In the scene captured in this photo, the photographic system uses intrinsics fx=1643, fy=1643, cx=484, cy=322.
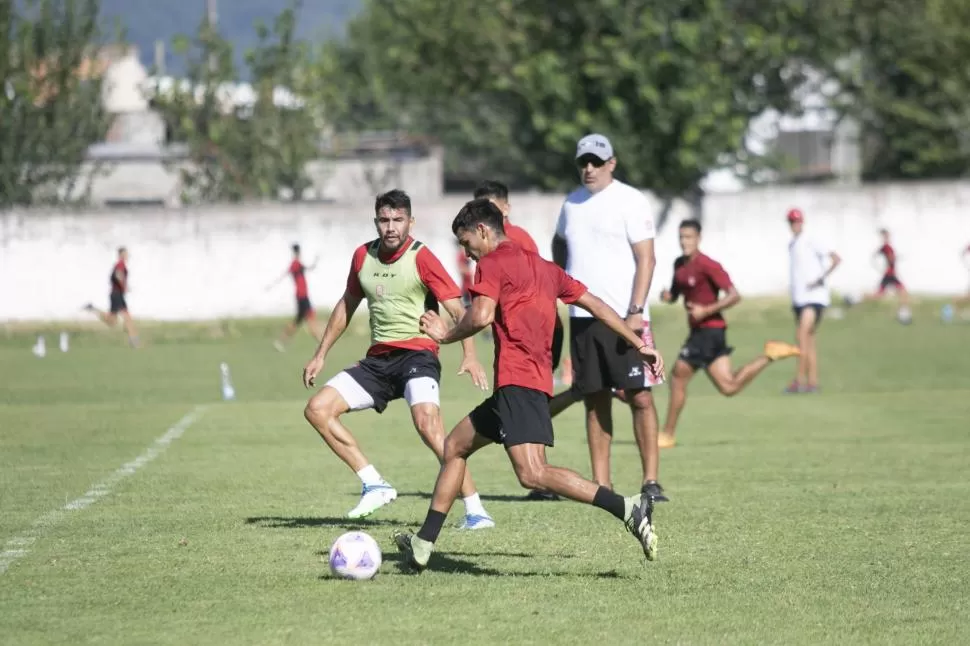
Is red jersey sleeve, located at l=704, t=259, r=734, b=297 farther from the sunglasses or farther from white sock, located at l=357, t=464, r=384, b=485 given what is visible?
white sock, located at l=357, t=464, r=384, b=485

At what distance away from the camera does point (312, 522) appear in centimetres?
1002

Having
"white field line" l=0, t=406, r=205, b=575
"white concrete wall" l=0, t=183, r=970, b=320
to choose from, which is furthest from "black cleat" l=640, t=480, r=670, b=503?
"white concrete wall" l=0, t=183, r=970, b=320

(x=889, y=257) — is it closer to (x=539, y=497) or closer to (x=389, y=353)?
(x=539, y=497)

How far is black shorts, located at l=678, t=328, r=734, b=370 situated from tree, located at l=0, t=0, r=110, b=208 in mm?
28904

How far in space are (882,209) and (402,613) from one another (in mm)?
34265

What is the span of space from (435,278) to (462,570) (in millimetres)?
2125

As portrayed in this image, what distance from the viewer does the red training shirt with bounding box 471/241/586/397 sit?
26.4ft

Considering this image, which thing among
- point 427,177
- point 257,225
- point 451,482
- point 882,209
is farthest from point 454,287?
point 427,177

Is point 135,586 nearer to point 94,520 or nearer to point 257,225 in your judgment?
point 94,520

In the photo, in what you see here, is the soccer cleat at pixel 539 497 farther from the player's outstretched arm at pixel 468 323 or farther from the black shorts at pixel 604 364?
the player's outstretched arm at pixel 468 323

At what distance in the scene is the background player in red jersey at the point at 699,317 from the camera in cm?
1486

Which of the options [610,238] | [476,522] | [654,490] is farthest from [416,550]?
[610,238]

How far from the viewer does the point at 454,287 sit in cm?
980

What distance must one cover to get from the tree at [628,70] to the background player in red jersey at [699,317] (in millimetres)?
25764
